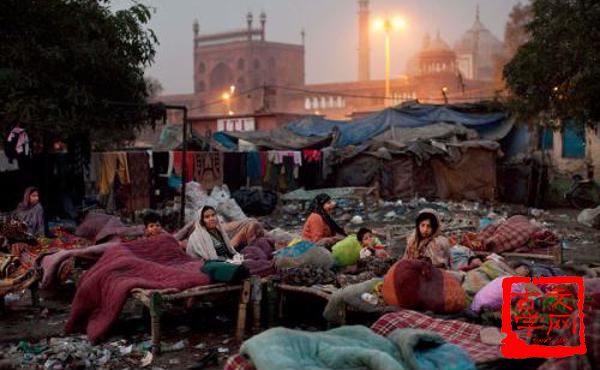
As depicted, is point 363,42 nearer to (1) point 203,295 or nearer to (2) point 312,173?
(2) point 312,173

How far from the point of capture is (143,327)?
6.76 m

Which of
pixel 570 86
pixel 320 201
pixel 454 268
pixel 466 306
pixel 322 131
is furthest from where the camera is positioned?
pixel 322 131

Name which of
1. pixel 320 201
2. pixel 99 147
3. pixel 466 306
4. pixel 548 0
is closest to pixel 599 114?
pixel 548 0

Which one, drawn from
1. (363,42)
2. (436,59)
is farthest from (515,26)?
(363,42)

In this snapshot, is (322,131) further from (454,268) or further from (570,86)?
(454,268)

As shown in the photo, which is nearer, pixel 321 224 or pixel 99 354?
pixel 99 354

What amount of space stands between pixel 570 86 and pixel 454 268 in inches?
329

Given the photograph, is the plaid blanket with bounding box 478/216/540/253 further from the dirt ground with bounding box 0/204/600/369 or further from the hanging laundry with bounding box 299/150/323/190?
the hanging laundry with bounding box 299/150/323/190

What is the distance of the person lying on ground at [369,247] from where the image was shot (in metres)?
7.64

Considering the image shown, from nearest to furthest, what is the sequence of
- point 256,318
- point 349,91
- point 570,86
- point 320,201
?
point 256,318 → point 320,201 → point 570,86 → point 349,91

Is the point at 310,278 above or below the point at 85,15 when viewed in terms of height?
below

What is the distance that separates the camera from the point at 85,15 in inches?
501

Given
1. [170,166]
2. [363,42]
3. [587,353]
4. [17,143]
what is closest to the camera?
[587,353]

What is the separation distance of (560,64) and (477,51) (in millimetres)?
43678
